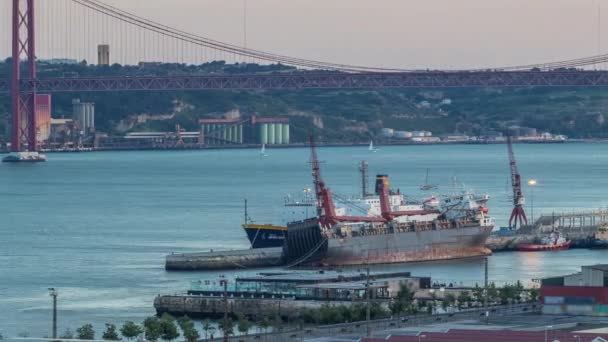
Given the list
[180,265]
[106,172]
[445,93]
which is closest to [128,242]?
[180,265]

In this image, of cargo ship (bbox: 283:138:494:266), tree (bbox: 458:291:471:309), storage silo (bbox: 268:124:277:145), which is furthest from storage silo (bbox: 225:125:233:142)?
tree (bbox: 458:291:471:309)

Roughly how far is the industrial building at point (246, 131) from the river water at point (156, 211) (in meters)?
16.5

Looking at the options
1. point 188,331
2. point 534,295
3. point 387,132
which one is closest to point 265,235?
point 534,295

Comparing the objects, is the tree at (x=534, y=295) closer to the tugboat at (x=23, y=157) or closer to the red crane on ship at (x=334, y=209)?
the red crane on ship at (x=334, y=209)

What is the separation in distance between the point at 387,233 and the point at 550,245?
3.60m

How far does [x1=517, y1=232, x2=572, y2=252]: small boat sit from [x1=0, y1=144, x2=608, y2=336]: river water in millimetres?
441

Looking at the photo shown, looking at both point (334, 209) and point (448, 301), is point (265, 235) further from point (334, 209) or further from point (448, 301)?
point (448, 301)

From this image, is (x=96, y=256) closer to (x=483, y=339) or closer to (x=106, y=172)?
(x=483, y=339)

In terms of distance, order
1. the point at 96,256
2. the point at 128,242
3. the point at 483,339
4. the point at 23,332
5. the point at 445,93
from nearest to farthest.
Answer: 1. the point at 483,339
2. the point at 23,332
3. the point at 96,256
4. the point at 128,242
5. the point at 445,93

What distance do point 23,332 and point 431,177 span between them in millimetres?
40628

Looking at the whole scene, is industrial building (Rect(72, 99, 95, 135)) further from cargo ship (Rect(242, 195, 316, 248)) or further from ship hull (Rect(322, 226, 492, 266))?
ship hull (Rect(322, 226, 492, 266))

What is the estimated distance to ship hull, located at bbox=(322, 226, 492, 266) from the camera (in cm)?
3316

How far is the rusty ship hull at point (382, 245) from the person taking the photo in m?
32.9

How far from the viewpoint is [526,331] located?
61.9 ft
